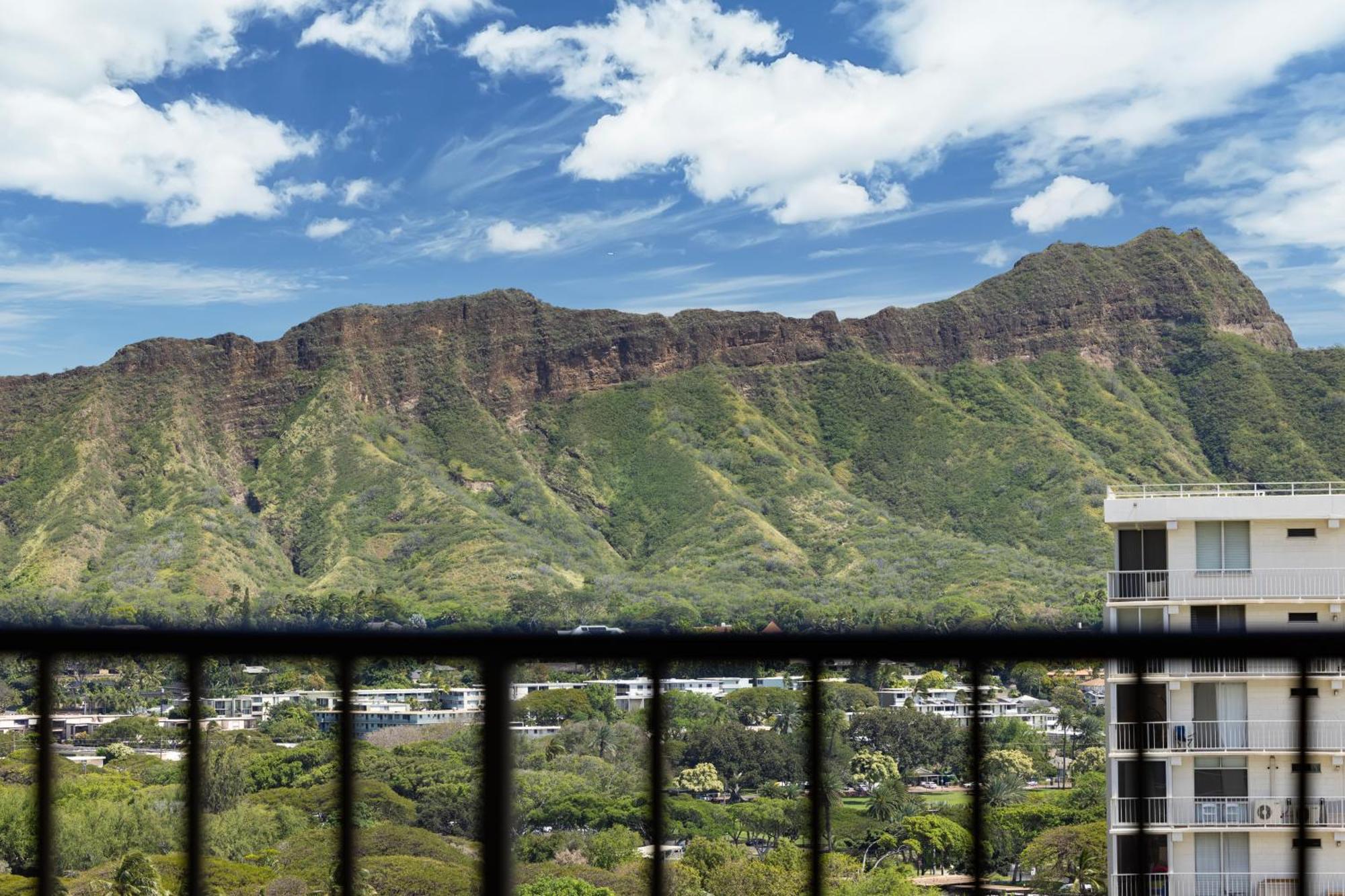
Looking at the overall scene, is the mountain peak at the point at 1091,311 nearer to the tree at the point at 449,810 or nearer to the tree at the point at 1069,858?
the tree at the point at 1069,858

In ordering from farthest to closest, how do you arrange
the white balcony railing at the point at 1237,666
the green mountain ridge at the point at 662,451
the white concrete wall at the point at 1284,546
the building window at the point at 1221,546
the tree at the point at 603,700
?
the green mountain ridge at the point at 662,451, the building window at the point at 1221,546, the white concrete wall at the point at 1284,546, the tree at the point at 603,700, the white balcony railing at the point at 1237,666

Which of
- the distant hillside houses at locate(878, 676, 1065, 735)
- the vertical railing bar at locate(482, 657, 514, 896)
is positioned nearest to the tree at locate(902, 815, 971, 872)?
the distant hillside houses at locate(878, 676, 1065, 735)

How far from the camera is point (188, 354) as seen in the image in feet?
262

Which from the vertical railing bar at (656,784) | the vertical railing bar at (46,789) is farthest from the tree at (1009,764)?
the vertical railing bar at (46,789)

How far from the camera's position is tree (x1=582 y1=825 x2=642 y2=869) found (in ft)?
5.66

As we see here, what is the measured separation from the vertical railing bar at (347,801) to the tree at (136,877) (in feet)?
0.85

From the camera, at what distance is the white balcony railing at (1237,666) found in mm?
1579

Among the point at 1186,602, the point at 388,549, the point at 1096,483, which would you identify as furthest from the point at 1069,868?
the point at 1096,483

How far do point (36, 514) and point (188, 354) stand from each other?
54.0 ft

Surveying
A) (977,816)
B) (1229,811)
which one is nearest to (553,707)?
(977,816)

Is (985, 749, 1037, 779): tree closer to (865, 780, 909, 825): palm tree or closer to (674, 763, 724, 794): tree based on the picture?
(865, 780, 909, 825): palm tree

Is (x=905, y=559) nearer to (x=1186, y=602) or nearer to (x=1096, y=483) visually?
(x=1096, y=483)

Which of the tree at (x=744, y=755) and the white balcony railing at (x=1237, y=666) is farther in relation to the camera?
the tree at (x=744, y=755)

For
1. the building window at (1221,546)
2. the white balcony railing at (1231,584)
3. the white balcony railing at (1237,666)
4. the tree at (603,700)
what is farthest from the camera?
the building window at (1221,546)
